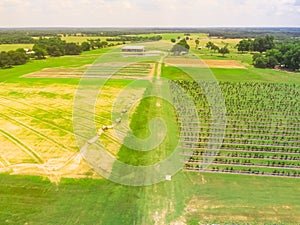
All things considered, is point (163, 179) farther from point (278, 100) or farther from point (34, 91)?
point (34, 91)

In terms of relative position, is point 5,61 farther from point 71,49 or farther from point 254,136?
point 254,136

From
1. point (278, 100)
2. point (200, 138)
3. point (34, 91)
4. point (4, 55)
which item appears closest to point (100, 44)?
point (4, 55)

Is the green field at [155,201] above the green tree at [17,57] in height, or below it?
below

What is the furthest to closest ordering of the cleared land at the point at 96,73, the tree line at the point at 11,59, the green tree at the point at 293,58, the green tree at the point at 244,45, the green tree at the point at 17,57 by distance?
the green tree at the point at 244,45, the green tree at the point at 17,57, the tree line at the point at 11,59, the green tree at the point at 293,58, the cleared land at the point at 96,73

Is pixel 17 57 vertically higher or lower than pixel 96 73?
higher

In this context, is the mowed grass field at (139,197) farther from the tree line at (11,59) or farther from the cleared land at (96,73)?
the tree line at (11,59)

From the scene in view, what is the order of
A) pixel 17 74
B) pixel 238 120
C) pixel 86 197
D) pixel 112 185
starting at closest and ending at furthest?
pixel 86 197, pixel 112 185, pixel 238 120, pixel 17 74

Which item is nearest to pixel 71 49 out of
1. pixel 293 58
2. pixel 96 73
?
pixel 96 73

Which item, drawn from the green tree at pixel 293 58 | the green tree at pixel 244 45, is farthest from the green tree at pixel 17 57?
the green tree at pixel 244 45

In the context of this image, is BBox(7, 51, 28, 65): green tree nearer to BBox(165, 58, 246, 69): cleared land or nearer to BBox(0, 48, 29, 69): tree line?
BBox(0, 48, 29, 69): tree line

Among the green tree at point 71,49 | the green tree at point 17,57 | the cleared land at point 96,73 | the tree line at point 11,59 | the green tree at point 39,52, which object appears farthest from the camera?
the green tree at point 71,49

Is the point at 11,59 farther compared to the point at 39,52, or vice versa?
the point at 39,52
